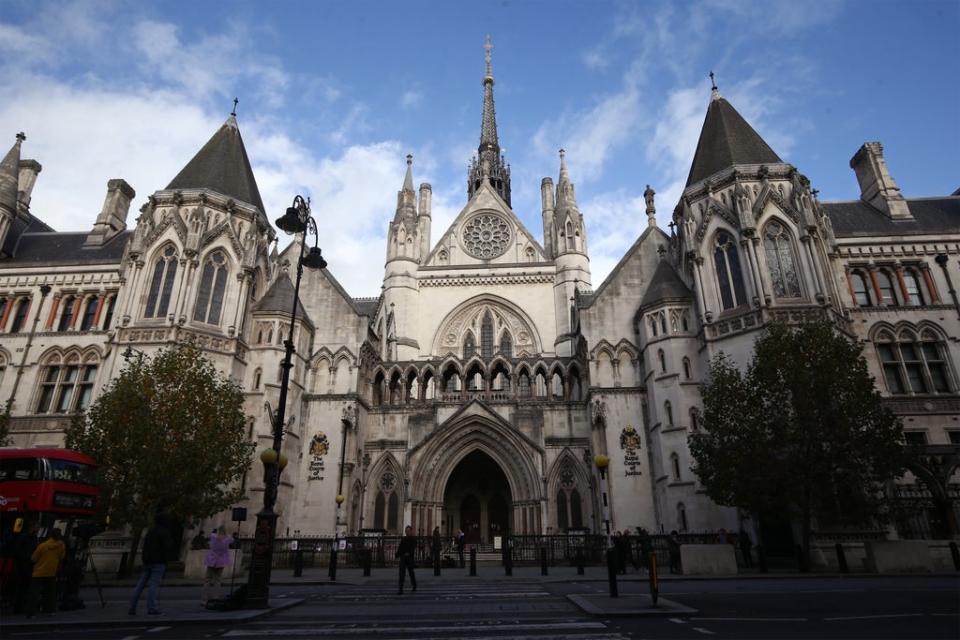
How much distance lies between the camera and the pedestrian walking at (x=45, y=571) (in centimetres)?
1009

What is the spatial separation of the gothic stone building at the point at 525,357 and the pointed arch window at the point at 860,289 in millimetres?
106

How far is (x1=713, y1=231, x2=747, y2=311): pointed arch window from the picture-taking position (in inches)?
999

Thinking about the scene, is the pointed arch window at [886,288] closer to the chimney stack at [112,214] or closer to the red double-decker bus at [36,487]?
the red double-decker bus at [36,487]

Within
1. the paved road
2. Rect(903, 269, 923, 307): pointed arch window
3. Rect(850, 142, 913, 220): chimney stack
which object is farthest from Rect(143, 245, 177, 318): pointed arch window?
Rect(850, 142, 913, 220): chimney stack

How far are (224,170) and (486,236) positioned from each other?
61.5 feet

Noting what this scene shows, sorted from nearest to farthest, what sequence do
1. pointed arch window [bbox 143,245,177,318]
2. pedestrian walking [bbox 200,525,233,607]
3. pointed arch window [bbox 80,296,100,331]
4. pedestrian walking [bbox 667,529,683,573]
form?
pedestrian walking [bbox 200,525,233,607] → pedestrian walking [bbox 667,529,683,573] → pointed arch window [bbox 143,245,177,318] → pointed arch window [bbox 80,296,100,331]

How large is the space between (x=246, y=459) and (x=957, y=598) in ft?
70.8

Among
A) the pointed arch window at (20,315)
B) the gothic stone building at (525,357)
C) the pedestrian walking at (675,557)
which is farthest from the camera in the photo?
the pointed arch window at (20,315)

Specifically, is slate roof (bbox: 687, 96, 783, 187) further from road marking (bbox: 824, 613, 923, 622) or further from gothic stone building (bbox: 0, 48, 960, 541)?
road marking (bbox: 824, 613, 923, 622)

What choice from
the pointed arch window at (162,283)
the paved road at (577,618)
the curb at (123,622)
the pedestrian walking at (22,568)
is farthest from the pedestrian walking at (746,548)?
the pointed arch window at (162,283)

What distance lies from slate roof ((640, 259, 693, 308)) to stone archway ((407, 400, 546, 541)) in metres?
9.17

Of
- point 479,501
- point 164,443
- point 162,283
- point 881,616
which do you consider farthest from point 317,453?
point 881,616

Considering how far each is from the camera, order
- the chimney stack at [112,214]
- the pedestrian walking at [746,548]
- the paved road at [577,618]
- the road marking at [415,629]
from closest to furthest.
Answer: the paved road at [577,618]
the road marking at [415,629]
the pedestrian walking at [746,548]
the chimney stack at [112,214]

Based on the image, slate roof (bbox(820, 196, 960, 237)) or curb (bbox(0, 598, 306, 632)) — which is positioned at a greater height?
slate roof (bbox(820, 196, 960, 237))
